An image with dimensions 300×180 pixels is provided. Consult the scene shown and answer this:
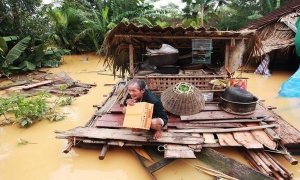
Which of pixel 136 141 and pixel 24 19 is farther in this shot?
pixel 24 19

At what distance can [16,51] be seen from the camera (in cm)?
889

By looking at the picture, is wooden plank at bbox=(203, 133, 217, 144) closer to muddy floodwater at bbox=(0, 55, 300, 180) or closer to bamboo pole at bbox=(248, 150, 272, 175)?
muddy floodwater at bbox=(0, 55, 300, 180)

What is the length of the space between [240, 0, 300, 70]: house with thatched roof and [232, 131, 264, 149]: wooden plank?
5665mm

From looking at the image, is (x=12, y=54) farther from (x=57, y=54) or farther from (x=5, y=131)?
(x=5, y=131)

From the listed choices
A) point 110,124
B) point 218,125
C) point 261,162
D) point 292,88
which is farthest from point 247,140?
point 110,124

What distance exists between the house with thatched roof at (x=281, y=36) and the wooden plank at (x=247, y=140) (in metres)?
5.66

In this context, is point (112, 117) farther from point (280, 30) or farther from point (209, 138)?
point (280, 30)

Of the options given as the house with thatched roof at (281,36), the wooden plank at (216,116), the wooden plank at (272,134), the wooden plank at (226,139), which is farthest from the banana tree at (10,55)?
the house with thatched roof at (281,36)

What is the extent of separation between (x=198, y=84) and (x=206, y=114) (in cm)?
99

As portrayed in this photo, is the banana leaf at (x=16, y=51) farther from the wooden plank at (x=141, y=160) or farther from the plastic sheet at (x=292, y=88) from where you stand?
the plastic sheet at (x=292, y=88)

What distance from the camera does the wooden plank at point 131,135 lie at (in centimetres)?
342

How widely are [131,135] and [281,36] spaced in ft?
29.0

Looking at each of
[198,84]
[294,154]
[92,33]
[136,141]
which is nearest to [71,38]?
[92,33]

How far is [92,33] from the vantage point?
12586 millimetres
